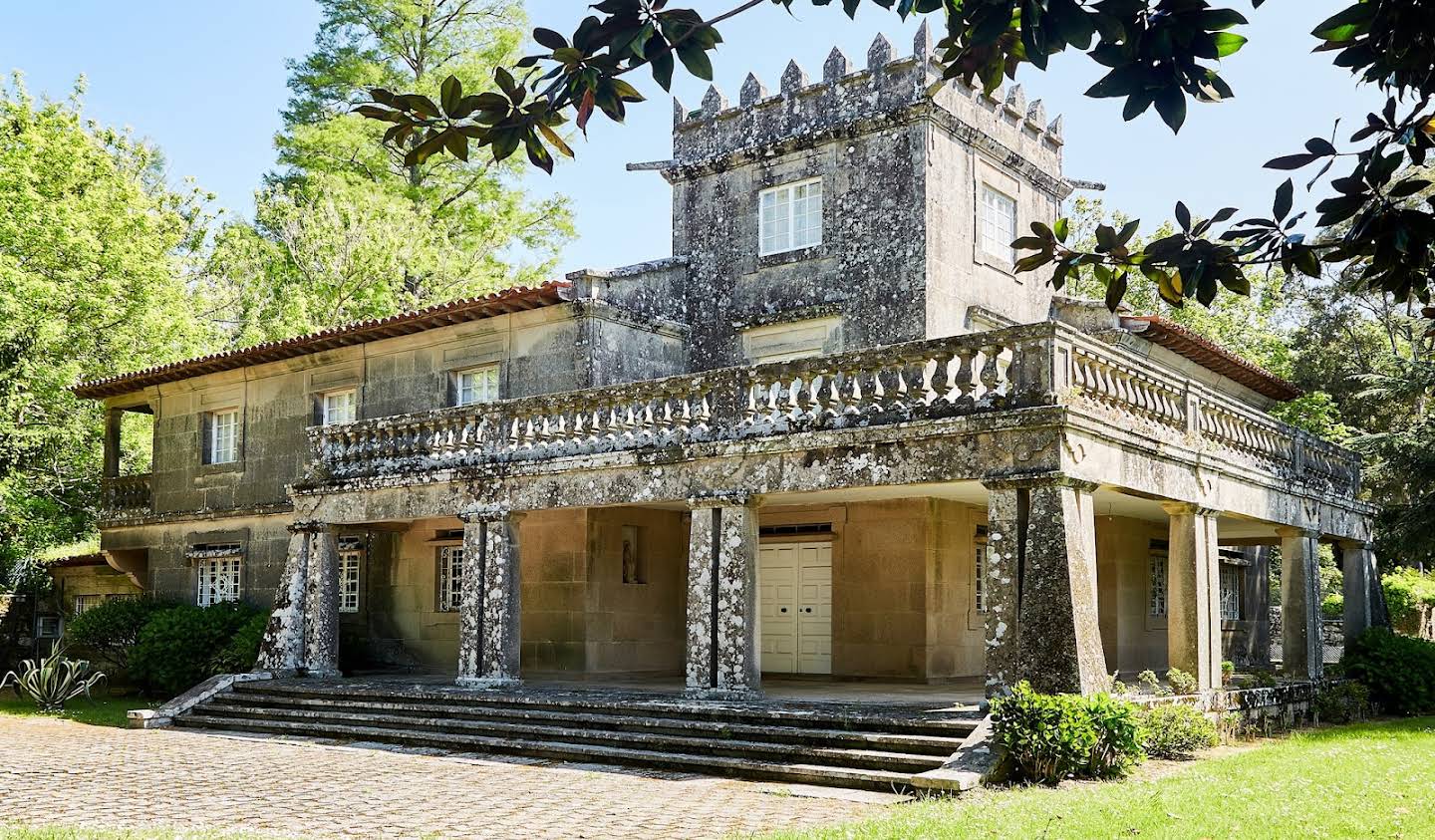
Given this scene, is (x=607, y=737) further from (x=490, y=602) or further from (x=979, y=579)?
(x=979, y=579)

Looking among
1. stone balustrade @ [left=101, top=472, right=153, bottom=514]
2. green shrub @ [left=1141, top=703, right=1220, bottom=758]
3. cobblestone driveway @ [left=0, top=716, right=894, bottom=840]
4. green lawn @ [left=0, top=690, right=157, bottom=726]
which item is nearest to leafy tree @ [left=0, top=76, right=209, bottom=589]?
stone balustrade @ [left=101, top=472, right=153, bottom=514]

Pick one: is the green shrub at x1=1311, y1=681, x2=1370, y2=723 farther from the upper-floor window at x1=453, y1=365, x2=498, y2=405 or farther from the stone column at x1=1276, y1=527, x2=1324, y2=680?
the upper-floor window at x1=453, y1=365, x2=498, y2=405

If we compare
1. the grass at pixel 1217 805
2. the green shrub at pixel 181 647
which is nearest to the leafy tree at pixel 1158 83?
the grass at pixel 1217 805

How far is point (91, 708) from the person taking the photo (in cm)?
1992

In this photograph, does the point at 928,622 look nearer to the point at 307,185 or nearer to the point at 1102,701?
the point at 1102,701

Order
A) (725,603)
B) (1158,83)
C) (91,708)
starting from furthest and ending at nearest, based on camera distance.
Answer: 1. (91,708)
2. (725,603)
3. (1158,83)

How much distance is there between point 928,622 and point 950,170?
6.33 m

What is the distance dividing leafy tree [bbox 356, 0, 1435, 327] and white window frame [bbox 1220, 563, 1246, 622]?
68.9ft

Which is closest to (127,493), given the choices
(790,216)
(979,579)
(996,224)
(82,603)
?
(82,603)

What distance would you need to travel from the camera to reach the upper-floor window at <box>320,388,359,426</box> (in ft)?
72.0

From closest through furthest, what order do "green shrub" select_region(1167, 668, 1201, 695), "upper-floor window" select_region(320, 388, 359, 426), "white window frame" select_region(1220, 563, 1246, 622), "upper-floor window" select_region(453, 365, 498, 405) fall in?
"green shrub" select_region(1167, 668, 1201, 695) < "upper-floor window" select_region(453, 365, 498, 405) < "upper-floor window" select_region(320, 388, 359, 426) < "white window frame" select_region(1220, 563, 1246, 622)

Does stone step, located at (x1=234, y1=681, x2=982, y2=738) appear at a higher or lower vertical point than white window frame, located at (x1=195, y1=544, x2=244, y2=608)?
lower

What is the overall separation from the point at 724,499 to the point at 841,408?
1702mm

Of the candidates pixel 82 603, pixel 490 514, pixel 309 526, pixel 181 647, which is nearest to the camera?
pixel 490 514
